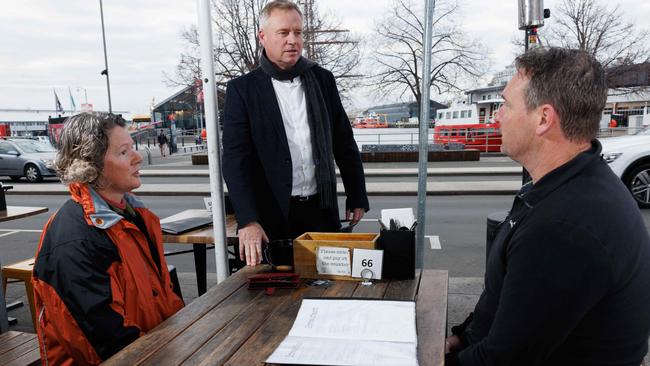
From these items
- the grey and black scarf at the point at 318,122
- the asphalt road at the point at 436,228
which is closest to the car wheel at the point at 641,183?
the asphalt road at the point at 436,228

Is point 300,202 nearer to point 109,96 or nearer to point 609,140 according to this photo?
point 609,140

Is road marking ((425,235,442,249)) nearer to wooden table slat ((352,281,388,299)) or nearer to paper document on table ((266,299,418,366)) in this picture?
wooden table slat ((352,281,388,299))

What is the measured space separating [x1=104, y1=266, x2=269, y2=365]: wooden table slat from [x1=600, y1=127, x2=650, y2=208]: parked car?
7.78m

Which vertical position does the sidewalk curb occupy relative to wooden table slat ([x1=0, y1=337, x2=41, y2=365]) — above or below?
below

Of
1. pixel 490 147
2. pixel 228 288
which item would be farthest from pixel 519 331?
pixel 490 147

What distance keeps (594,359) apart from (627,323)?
13cm

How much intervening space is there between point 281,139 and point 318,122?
210 mm

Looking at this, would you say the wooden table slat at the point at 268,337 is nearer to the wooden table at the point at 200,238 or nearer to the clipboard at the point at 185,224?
the wooden table at the point at 200,238

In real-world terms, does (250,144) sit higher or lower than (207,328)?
higher

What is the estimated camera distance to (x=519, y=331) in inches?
50.0

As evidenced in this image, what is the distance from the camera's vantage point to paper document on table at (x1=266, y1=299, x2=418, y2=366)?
136cm

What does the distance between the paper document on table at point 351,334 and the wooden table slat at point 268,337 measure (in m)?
0.03

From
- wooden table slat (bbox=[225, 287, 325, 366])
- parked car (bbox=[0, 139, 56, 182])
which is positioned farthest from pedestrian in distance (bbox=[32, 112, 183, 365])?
parked car (bbox=[0, 139, 56, 182])

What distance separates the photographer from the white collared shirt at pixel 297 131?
2582mm
